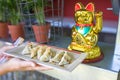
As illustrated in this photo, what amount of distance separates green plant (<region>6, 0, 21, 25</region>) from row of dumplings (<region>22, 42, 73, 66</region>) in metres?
0.23

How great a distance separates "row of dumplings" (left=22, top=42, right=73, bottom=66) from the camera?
21.0 inches

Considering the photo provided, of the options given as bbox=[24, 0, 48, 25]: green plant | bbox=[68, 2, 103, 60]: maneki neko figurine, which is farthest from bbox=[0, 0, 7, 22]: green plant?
bbox=[68, 2, 103, 60]: maneki neko figurine

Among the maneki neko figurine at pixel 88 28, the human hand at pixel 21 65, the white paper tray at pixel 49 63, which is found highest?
the maneki neko figurine at pixel 88 28

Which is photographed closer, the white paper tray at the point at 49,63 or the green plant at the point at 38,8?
the white paper tray at the point at 49,63

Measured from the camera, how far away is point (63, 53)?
0.58 metres

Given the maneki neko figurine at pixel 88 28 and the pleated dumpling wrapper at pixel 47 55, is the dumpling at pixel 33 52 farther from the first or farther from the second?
the maneki neko figurine at pixel 88 28

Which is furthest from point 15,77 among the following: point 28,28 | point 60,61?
point 60,61

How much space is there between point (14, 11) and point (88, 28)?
1.38 ft

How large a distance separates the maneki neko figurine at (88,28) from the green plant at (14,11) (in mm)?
345

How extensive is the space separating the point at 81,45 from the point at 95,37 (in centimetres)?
6

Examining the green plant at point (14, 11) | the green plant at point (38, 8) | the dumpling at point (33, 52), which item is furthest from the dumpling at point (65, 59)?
the green plant at point (14, 11)

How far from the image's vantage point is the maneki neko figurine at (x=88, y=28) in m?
0.58

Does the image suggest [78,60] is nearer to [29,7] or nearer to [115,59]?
[115,59]

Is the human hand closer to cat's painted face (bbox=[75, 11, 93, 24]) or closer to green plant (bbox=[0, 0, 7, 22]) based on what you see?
cat's painted face (bbox=[75, 11, 93, 24])
